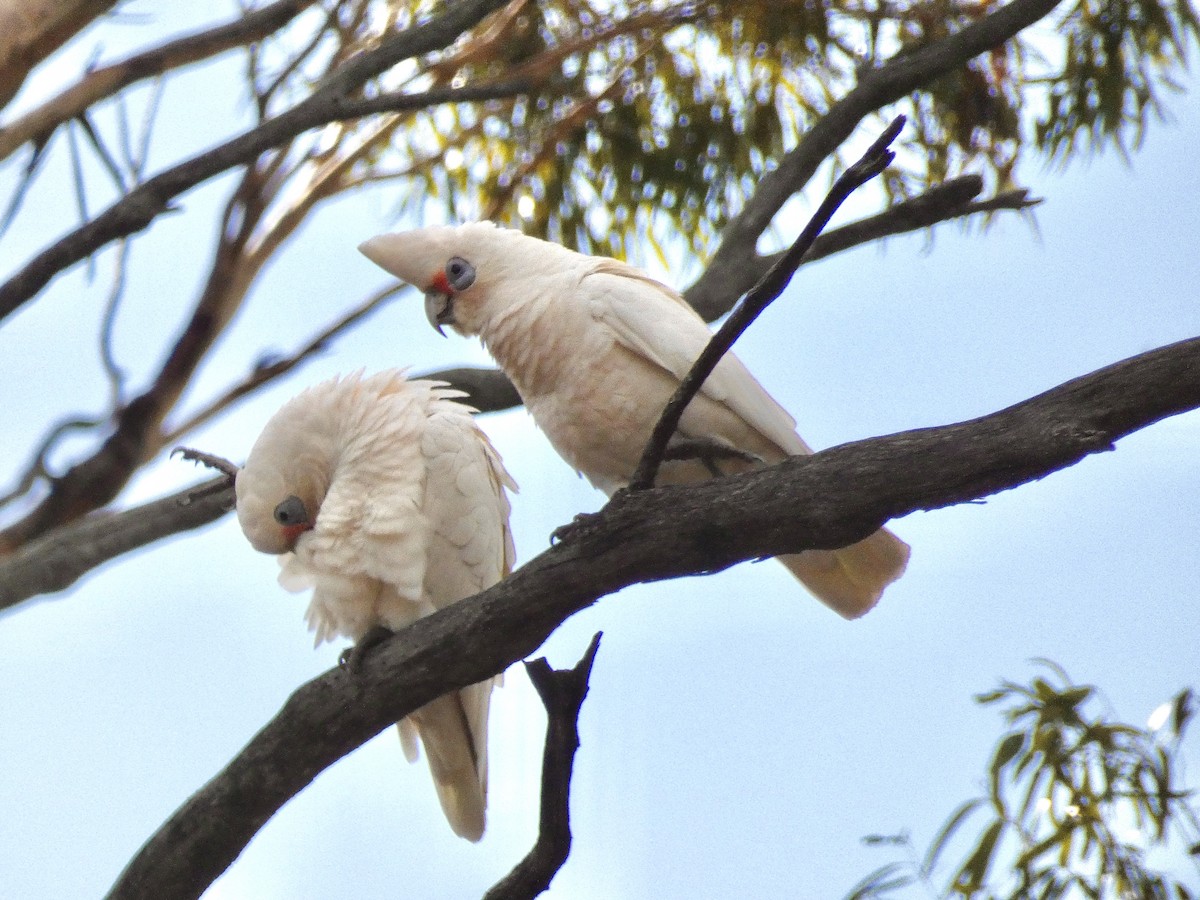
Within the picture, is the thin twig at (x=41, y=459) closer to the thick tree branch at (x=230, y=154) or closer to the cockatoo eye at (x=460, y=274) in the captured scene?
the thick tree branch at (x=230, y=154)

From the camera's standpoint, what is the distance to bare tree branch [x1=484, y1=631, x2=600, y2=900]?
146 cm

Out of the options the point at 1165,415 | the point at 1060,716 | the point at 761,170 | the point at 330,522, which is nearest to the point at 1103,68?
the point at 761,170

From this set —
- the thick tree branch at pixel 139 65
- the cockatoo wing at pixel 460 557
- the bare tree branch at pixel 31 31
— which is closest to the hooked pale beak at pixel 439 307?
the cockatoo wing at pixel 460 557

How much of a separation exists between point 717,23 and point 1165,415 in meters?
2.10

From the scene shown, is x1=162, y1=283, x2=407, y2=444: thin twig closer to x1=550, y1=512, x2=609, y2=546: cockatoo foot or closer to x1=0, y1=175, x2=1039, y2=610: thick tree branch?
x1=0, y1=175, x2=1039, y2=610: thick tree branch

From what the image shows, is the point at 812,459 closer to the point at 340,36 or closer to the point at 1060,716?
the point at 1060,716

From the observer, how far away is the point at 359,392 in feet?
6.71

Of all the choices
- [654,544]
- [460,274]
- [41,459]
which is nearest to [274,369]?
[41,459]

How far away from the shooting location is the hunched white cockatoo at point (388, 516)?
6.14ft

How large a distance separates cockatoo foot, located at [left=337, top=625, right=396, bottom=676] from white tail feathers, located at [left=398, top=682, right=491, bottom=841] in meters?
0.24

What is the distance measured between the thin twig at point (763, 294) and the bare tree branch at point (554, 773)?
234mm

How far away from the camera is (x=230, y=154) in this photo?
8.54 feet

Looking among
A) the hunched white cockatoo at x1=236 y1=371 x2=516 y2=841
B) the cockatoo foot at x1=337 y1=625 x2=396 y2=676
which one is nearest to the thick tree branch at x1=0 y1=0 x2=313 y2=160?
the hunched white cockatoo at x1=236 y1=371 x2=516 y2=841

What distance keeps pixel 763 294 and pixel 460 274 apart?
79cm
